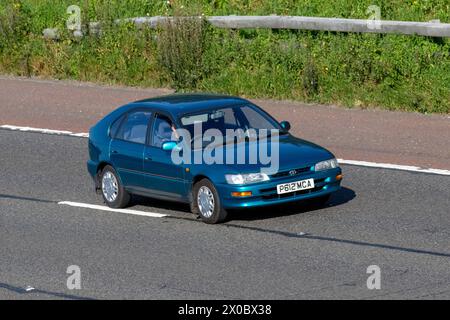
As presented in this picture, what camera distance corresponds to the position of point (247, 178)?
50.1 ft

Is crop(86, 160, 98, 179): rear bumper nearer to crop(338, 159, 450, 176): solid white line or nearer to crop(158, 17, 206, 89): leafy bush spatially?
crop(338, 159, 450, 176): solid white line

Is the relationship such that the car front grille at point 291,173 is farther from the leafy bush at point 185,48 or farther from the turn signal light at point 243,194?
the leafy bush at point 185,48

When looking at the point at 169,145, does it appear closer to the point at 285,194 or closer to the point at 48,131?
the point at 285,194

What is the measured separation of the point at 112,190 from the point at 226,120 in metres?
1.85

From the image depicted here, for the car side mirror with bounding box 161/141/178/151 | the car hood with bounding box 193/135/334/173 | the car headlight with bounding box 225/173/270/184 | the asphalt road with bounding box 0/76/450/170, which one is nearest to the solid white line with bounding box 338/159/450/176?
the asphalt road with bounding box 0/76/450/170

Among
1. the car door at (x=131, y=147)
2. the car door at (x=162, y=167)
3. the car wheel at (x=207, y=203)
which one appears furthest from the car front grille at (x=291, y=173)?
the car door at (x=131, y=147)

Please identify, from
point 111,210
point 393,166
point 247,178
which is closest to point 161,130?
point 111,210

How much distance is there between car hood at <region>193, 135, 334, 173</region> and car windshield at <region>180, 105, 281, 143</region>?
49 centimetres

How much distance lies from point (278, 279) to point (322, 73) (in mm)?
10885

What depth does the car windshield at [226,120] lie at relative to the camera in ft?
53.6

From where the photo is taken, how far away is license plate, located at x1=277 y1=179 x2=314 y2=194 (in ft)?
50.3

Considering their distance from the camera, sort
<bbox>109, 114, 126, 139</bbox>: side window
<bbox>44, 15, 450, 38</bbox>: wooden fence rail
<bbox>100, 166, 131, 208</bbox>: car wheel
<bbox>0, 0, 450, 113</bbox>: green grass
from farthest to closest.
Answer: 1. <bbox>0, 0, 450, 113</bbox>: green grass
2. <bbox>44, 15, 450, 38</bbox>: wooden fence rail
3. <bbox>109, 114, 126, 139</bbox>: side window
4. <bbox>100, 166, 131, 208</bbox>: car wheel

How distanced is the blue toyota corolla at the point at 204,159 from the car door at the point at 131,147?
0.04 ft
